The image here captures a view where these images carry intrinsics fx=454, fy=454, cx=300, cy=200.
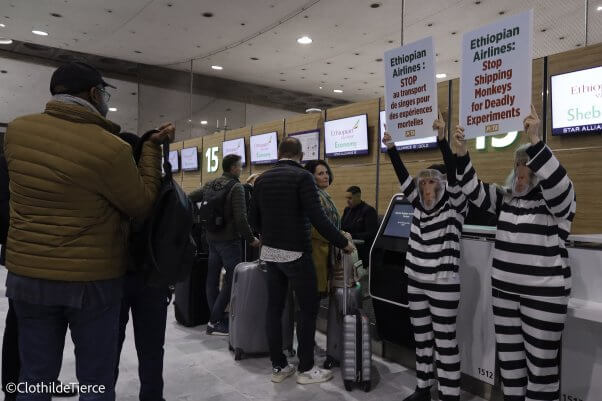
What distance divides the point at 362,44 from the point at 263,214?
7.10 metres

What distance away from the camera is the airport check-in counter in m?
2.07

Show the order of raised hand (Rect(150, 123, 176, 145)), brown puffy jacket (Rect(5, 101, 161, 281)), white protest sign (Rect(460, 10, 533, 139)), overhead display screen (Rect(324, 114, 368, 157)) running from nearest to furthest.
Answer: brown puffy jacket (Rect(5, 101, 161, 281))
raised hand (Rect(150, 123, 176, 145))
white protest sign (Rect(460, 10, 533, 139))
overhead display screen (Rect(324, 114, 368, 157))

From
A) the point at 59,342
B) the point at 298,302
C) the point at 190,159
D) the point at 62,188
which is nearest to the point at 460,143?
the point at 298,302

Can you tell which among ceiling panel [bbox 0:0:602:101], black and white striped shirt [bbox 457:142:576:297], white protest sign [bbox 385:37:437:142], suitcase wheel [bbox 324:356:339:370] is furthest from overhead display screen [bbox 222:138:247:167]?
black and white striped shirt [bbox 457:142:576:297]

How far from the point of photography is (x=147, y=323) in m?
2.04

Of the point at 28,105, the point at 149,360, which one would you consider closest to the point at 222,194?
the point at 149,360

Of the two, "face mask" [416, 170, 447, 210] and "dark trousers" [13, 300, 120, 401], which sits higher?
"face mask" [416, 170, 447, 210]

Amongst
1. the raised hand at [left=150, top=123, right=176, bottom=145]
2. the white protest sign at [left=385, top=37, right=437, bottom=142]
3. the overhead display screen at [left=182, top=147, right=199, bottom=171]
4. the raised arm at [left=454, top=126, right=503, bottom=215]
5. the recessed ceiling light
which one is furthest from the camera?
the overhead display screen at [left=182, top=147, right=199, bottom=171]

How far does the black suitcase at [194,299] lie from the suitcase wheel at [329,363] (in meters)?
1.57

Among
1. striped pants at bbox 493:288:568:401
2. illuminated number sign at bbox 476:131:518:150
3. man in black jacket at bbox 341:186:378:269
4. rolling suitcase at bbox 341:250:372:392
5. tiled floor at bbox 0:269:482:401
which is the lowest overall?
tiled floor at bbox 0:269:482:401

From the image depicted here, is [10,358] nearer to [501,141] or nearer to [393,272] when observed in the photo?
[393,272]

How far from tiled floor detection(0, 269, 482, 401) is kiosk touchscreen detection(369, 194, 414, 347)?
1.06 ft

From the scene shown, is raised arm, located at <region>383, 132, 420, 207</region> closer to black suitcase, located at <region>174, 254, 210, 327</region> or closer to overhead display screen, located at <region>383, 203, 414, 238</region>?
overhead display screen, located at <region>383, 203, 414, 238</region>

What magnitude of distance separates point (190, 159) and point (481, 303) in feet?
25.4
